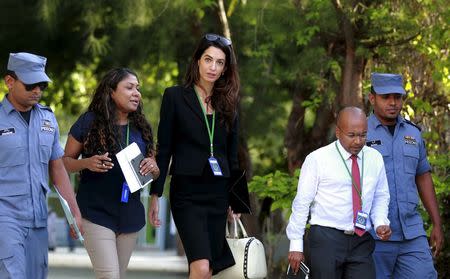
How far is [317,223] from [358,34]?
534 cm

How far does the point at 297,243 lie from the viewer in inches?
285

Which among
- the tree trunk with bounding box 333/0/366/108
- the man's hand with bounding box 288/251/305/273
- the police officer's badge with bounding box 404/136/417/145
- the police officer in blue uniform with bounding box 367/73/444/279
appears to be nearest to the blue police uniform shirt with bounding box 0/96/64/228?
the man's hand with bounding box 288/251/305/273

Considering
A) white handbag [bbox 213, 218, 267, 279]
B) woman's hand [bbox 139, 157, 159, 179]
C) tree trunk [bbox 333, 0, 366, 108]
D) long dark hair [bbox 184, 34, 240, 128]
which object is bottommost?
white handbag [bbox 213, 218, 267, 279]

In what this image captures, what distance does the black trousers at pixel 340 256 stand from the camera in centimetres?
723

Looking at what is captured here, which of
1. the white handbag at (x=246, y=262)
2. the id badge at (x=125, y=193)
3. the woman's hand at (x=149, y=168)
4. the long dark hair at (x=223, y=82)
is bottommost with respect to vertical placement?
the white handbag at (x=246, y=262)

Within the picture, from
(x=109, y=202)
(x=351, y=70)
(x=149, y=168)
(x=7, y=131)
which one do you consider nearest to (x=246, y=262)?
(x=149, y=168)

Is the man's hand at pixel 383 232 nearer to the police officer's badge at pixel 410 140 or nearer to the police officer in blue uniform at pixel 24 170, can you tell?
the police officer's badge at pixel 410 140

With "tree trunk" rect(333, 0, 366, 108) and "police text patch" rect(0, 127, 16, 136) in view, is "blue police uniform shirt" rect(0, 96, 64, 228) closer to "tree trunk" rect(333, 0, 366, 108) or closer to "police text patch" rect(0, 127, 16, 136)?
"police text patch" rect(0, 127, 16, 136)

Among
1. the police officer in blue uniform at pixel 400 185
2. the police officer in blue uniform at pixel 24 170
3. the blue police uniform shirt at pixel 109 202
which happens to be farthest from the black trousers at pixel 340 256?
the police officer in blue uniform at pixel 24 170

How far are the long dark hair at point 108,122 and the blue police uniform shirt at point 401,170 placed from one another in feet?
4.97

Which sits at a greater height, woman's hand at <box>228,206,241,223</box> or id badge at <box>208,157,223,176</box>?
id badge at <box>208,157,223,176</box>

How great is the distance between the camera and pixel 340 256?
7246mm

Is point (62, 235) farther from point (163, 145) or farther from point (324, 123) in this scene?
point (163, 145)

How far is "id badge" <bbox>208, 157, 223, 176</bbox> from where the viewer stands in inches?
291
